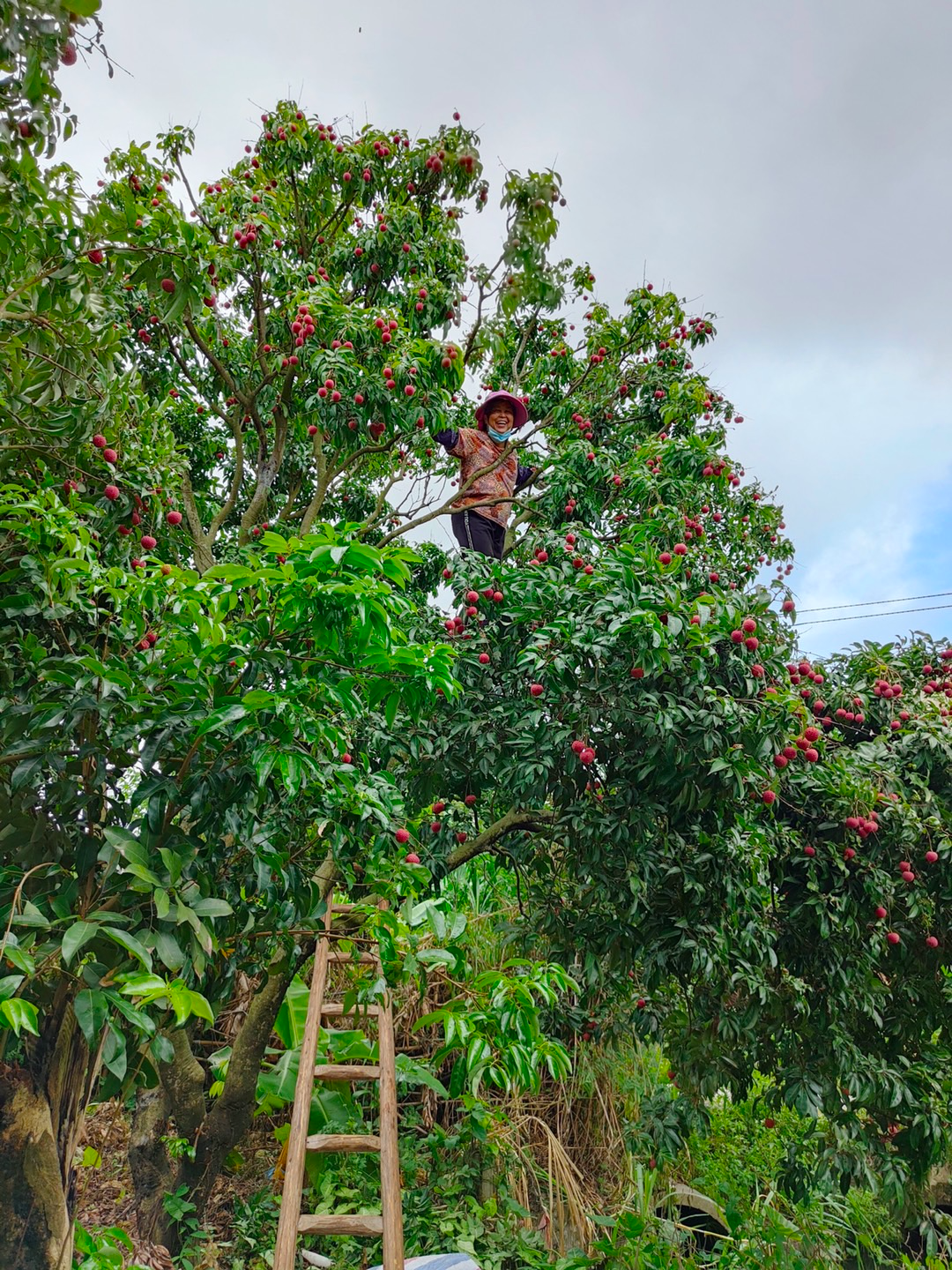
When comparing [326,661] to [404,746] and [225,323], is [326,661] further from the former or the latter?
[225,323]

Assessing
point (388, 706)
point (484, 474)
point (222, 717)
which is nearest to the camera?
point (222, 717)

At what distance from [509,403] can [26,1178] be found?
12.3ft

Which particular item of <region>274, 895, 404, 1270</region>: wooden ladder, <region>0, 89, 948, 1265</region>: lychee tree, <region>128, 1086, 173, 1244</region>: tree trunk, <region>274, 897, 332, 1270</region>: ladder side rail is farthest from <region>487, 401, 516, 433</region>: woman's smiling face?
<region>128, 1086, 173, 1244</region>: tree trunk

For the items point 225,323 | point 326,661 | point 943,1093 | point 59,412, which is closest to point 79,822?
point 326,661

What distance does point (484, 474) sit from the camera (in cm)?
429

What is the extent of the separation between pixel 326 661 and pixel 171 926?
61cm

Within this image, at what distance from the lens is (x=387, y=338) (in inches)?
143

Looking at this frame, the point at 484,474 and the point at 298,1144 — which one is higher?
the point at 484,474

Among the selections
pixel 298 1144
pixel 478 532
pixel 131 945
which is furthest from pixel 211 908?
pixel 478 532

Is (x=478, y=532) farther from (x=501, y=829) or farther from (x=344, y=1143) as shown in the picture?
(x=344, y=1143)

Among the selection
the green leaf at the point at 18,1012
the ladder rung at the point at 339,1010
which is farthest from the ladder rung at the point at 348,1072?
the green leaf at the point at 18,1012

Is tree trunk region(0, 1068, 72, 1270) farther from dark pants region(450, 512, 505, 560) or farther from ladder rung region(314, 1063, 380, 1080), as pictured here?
dark pants region(450, 512, 505, 560)

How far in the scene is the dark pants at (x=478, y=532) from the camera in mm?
4383

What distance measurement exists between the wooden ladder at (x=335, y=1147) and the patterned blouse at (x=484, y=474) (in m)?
2.28
